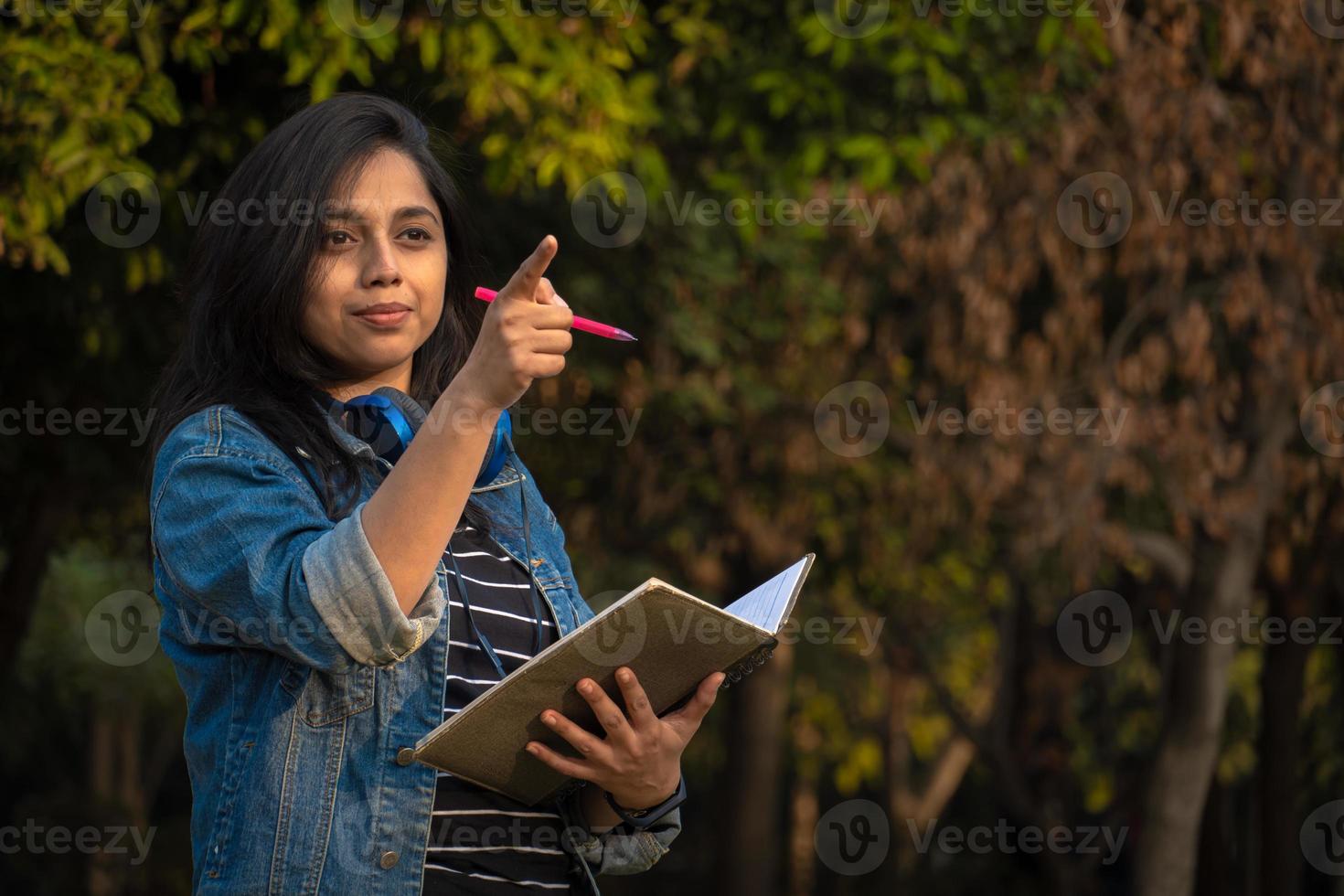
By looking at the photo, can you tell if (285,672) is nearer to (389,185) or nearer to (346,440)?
(346,440)

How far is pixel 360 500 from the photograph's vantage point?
192 centimetres

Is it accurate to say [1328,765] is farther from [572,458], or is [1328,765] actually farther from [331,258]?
[331,258]

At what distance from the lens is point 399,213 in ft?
6.68

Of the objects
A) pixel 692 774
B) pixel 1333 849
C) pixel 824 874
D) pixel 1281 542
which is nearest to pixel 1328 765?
pixel 1333 849
